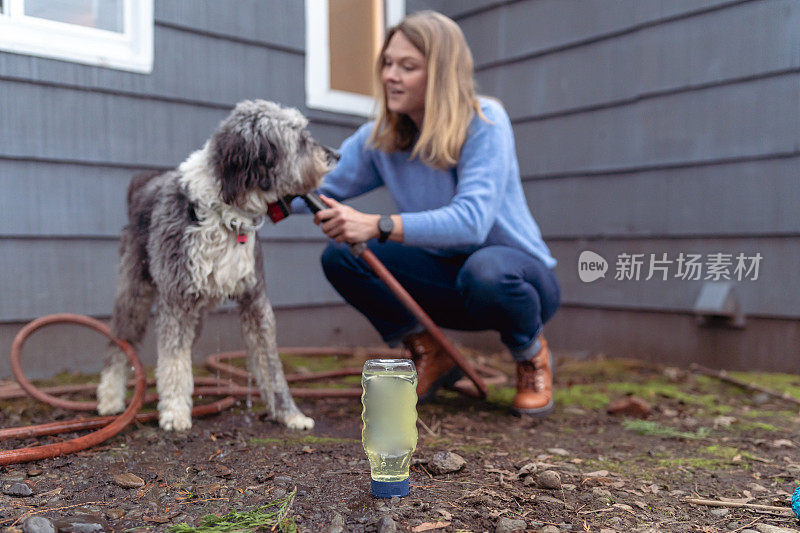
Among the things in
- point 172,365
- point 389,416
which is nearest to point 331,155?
point 172,365

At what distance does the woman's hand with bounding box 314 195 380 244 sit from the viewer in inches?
98.0

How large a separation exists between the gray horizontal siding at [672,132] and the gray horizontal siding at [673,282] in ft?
1.72

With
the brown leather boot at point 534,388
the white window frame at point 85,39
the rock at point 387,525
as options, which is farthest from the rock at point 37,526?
the white window frame at point 85,39

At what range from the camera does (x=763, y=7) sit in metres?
3.47

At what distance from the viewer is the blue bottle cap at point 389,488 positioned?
171cm

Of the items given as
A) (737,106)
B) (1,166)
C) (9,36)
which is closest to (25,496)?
(1,166)

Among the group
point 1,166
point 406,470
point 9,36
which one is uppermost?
point 9,36

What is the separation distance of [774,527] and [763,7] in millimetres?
3056

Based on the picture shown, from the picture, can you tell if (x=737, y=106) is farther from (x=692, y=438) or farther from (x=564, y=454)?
(x=564, y=454)

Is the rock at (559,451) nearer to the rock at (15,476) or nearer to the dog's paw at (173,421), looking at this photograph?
the dog's paw at (173,421)

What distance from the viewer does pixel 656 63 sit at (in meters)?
3.91

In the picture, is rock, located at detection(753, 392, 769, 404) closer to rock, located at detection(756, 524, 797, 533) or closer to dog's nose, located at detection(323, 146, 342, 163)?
rock, located at detection(756, 524, 797, 533)

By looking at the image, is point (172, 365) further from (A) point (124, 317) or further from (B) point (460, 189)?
(B) point (460, 189)

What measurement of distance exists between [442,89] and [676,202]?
1.94 metres
